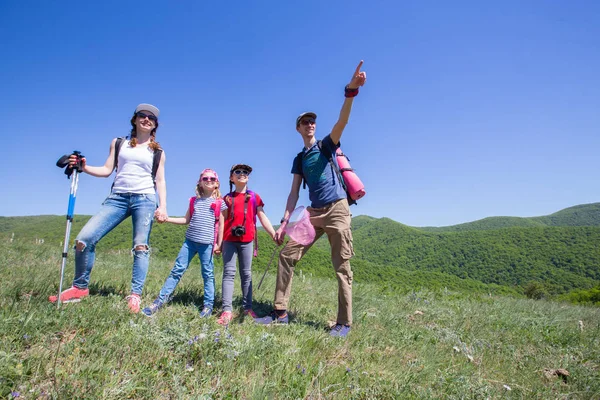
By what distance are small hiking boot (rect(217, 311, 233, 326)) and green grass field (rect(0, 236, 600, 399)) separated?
→ 9 centimetres

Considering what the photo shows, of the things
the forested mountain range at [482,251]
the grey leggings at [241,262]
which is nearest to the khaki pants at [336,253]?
the grey leggings at [241,262]

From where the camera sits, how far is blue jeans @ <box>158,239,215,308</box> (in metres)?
3.71

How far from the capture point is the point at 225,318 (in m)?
3.49

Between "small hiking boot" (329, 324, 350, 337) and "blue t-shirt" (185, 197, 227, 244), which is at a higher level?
"blue t-shirt" (185, 197, 227, 244)

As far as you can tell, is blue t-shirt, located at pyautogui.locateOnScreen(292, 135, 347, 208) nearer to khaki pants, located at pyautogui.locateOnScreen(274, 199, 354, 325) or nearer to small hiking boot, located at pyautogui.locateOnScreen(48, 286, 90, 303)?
khaki pants, located at pyautogui.locateOnScreen(274, 199, 354, 325)

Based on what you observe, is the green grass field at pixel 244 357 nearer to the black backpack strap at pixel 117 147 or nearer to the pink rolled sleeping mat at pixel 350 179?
the black backpack strap at pixel 117 147

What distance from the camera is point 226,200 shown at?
13.5 ft

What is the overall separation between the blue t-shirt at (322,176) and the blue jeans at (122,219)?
1917 mm

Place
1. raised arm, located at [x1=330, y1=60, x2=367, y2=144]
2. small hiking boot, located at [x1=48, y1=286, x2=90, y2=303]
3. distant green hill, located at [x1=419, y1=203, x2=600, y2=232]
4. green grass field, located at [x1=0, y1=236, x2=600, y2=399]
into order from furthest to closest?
distant green hill, located at [x1=419, y1=203, x2=600, y2=232]
raised arm, located at [x1=330, y1=60, x2=367, y2=144]
small hiking boot, located at [x1=48, y1=286, x2=90, y2=303]
green grass field, located at [x1=0, y1=236, x2=600, y2=399]

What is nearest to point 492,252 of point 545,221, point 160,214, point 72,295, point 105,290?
point 160,214

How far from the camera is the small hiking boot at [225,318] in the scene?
3385mm

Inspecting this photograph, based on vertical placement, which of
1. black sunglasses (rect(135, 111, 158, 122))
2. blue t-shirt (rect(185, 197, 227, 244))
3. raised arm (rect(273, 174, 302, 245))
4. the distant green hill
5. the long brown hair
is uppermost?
the distant green hill

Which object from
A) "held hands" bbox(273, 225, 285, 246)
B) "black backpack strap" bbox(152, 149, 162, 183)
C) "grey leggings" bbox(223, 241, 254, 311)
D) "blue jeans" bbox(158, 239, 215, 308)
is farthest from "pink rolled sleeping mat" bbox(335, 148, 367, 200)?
"black backpack strap" bbox(152, 149, 162, 183)

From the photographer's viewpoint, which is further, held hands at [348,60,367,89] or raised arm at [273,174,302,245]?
raised arm at [273,174,302,245]
